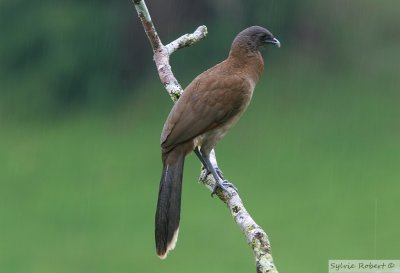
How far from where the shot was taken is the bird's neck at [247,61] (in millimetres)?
3082

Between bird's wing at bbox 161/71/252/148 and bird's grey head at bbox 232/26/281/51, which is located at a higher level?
bird's grey head at bbox 232/26/281/51

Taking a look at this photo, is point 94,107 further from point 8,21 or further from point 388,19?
point 388,19

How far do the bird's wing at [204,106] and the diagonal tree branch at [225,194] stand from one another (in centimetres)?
19

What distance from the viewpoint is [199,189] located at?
345 inches

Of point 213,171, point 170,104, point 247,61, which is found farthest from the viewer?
point 170,104

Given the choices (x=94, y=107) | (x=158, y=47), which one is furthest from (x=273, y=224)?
(x=158, y=47)

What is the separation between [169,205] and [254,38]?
0.67 meters

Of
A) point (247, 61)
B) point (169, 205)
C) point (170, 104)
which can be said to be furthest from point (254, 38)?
point (170, 104)

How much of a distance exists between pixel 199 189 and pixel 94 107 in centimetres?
195

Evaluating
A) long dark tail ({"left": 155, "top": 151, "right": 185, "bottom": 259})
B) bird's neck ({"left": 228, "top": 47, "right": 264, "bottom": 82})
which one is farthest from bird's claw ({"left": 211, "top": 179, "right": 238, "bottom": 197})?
bird's neck ({"left": 228, "top": 47, "right": 264, "bottom": 82})

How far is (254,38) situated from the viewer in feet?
10.3

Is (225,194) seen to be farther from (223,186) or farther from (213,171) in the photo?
(213,171)

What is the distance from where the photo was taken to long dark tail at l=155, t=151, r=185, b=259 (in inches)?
105

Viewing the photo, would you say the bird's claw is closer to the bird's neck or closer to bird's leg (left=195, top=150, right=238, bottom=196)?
bird's leg (left=195, top=150, right=238, bottom=196)
